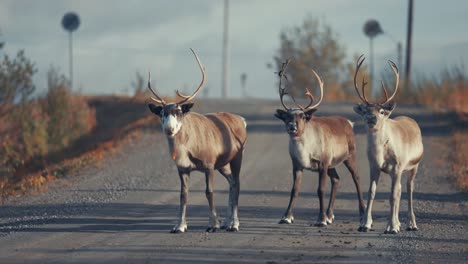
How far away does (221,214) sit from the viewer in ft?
54.6

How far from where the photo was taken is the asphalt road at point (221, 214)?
42.0 feet

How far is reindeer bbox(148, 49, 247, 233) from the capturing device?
14516mm

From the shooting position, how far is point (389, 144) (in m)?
14.7

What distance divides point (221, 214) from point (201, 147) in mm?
2195

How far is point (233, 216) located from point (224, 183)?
596 centimetres

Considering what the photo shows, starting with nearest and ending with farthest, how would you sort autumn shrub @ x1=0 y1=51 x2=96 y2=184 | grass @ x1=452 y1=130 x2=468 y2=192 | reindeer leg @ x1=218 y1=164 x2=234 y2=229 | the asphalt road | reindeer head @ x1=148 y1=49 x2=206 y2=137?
the asphalt road → reindeer head @ x1=148 y1=49 x2=206 y2=137 → reindeer leg @ x1=218 y1=164 x2=234 y2=229 → grass @ x1=452 y1=130 x2=468 y2=192 → autumn shrub @ x1=0 y1=51 x2=96 y2=184

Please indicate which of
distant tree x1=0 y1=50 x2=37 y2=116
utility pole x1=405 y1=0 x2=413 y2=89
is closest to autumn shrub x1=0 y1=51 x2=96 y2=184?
distant tree x1=0 y1=50 x2=37 y2=116

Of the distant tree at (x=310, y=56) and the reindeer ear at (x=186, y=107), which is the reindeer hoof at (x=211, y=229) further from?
the distant tree at (x=310, y=56)

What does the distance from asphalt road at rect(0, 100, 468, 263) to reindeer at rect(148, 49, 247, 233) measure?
408 mm

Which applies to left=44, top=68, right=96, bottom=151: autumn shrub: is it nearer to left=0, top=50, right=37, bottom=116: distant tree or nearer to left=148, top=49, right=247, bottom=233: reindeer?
left=0, top=50, right=37, bottom=116: distant tree

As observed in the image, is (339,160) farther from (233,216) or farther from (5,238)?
(5,238)

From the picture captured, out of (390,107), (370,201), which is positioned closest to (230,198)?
(370,201)

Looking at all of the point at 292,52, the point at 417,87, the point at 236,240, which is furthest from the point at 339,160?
the point at 292,52

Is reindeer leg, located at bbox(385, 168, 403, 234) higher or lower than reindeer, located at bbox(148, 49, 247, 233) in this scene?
lower
